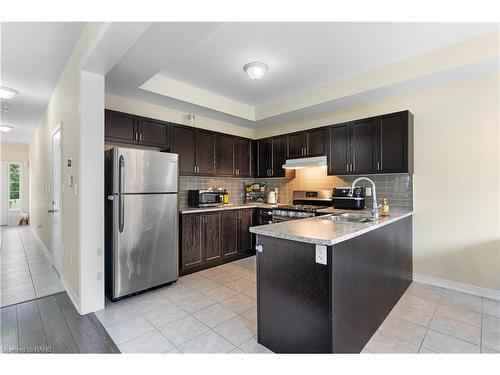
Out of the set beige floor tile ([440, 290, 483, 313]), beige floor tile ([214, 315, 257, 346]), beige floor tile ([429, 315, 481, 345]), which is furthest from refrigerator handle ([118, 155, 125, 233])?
beige floor tile ([440, 290, 483, 313])

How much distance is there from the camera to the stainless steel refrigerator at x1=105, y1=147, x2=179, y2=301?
2744 mm

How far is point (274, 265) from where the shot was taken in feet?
6.17

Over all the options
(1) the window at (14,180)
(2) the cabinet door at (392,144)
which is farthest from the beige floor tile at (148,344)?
(1) the window at (14,180)

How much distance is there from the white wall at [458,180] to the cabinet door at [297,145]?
4.47 feet

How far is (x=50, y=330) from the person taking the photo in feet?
7.15

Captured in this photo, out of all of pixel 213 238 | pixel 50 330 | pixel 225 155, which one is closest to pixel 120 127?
pixel 225 155

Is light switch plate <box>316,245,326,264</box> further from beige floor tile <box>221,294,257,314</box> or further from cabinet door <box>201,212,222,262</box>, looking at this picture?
cabinet door <box>201,212,222,262</box>

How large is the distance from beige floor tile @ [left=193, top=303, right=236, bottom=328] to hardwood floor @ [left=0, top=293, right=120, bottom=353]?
0.74 metres

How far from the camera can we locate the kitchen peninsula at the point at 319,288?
1.59 meters

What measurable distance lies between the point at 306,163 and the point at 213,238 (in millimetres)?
1927

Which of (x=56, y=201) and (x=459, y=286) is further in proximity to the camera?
(x=56, y=201)

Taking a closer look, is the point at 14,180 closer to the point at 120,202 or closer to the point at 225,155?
the point at 225,155
